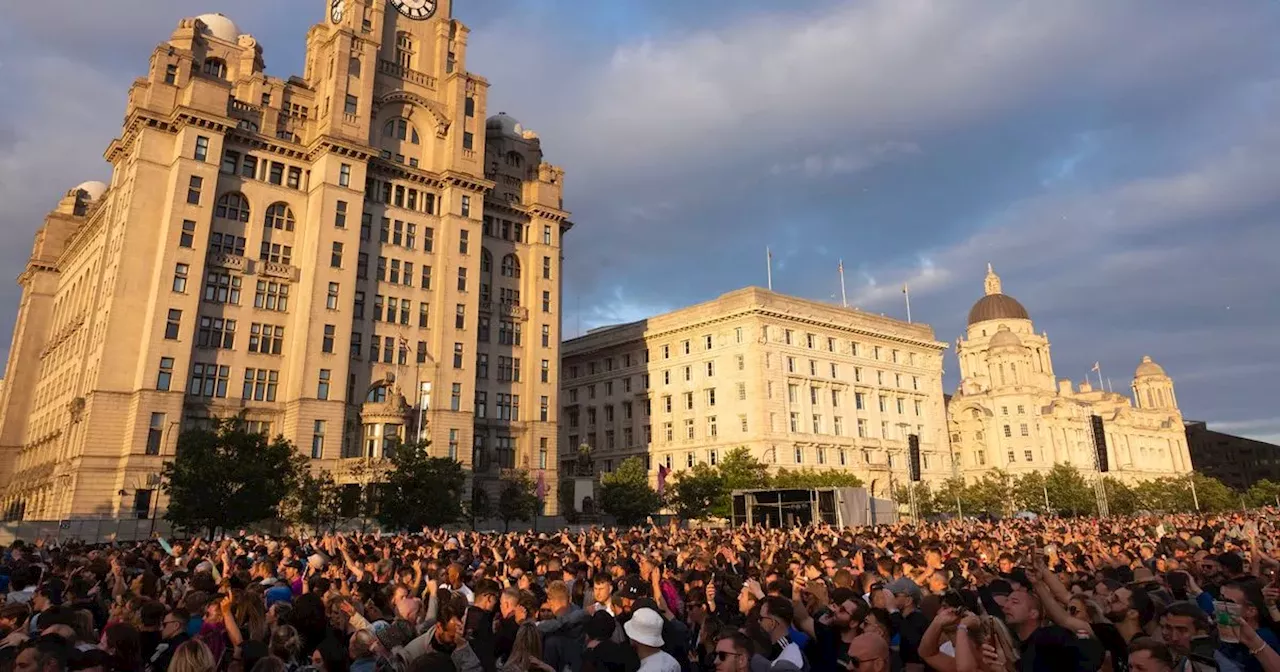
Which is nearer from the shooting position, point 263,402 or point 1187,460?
point 263,402

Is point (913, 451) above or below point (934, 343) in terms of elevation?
below

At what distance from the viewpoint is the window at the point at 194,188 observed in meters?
54.2

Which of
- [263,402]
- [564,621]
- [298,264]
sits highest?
[298,264]

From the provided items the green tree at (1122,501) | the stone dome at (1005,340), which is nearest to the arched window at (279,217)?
the green tree at (1122,501)

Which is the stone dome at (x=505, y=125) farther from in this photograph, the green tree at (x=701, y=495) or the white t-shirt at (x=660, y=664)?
the white t-shirt at (x=660, y=664)

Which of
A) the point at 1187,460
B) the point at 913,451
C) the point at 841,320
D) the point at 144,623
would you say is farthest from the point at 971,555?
the point at 1187,460

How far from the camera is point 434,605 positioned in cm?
1037

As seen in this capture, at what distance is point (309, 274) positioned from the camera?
A: 5719cm

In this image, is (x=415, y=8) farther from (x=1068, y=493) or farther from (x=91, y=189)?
(x=1068, y=493)

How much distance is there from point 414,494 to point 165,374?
21393mm

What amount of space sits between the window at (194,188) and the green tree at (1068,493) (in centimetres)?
9082

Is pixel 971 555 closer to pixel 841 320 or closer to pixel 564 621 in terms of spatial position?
pixel 564 621

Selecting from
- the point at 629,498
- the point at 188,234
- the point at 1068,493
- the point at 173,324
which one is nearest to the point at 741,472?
the point at 629,498

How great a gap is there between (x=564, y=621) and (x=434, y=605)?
8.08 ft
